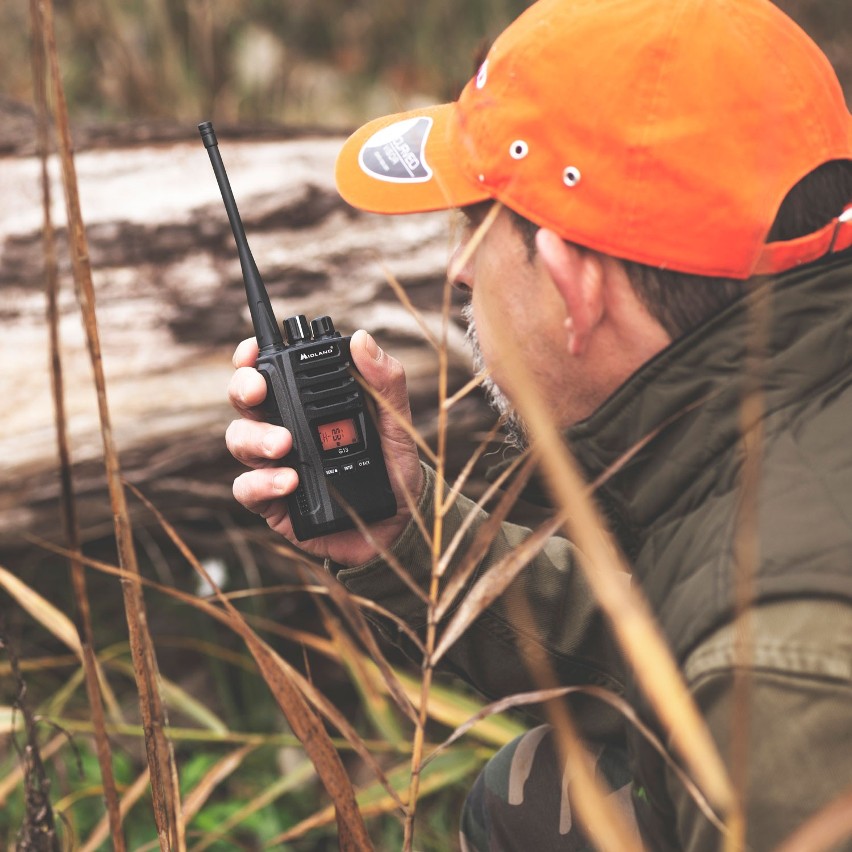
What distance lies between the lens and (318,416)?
1646 millimetres

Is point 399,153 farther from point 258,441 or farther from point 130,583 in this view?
point 130,583

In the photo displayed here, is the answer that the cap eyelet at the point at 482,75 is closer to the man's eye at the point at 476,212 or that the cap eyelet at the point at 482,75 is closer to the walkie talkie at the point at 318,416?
the man's eye at the point at 476,212

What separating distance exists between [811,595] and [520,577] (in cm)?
81

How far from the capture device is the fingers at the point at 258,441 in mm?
1622

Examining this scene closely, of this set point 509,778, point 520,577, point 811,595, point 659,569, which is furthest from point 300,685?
point 509,778

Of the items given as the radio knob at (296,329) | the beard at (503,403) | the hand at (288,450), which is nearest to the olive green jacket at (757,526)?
the beard at (503,403)

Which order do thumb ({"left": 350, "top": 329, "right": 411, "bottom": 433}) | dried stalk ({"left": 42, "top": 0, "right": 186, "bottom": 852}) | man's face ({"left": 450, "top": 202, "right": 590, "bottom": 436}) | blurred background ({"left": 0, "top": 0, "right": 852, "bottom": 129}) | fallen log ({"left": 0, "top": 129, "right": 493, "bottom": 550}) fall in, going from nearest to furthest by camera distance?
1. dried stalk ({"left": 42, "top": 0, "right": 186, "bottom": 852})
2. man's face ({"left": 450, "top": 202, "right": 590, "bottom": 436})
3. thumb ({"left": 350, "top": 329, "right": 411, "bottom": 433})
4. fallen log ({"left": 0, "top": 129, "right": 493, "bottom": 550})
5. blurred background ({"left": 0, "top": 0, "right": 852, "bottom": 129})

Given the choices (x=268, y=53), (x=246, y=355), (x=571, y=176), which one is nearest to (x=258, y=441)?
(x=246, y=355)

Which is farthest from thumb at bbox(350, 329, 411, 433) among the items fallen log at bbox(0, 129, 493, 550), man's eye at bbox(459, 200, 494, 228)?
fallen log at bbox(0, 129, 493, 550)

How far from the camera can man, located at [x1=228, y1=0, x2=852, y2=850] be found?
3.51ft

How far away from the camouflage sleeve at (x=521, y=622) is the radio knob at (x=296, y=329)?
1.24 feet

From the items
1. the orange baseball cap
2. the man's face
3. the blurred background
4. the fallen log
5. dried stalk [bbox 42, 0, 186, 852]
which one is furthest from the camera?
the blurred background

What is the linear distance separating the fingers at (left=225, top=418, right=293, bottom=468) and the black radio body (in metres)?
0.03

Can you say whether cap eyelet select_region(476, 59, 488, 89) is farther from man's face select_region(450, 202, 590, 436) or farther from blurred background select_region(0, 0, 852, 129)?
blurred background select_region(0, 0, 852, 129)
